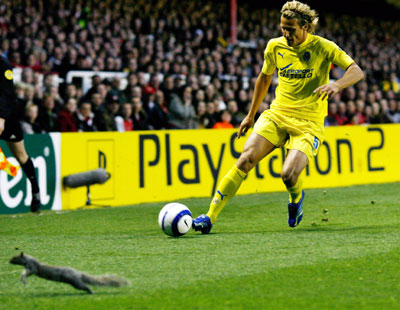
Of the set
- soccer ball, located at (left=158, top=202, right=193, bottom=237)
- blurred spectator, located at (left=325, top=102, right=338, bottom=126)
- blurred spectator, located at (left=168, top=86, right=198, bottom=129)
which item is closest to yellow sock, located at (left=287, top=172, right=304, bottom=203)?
soccer ball, located at (left=158, top=202, right=193, bottom=237)

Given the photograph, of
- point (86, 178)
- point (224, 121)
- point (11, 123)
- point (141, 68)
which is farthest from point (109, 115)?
point (141, 68)

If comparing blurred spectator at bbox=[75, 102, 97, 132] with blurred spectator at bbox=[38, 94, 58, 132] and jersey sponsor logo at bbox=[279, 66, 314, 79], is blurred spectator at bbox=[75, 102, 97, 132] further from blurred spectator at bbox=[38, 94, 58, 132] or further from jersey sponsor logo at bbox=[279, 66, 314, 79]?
jersey sponsor logo at bbox=[279, 66, 314, 79]

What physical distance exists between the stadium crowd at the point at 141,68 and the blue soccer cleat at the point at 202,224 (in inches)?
192

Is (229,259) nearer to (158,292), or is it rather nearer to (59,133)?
(158,292)

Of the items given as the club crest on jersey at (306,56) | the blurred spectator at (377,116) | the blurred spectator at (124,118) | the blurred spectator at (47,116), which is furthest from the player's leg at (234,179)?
the blurred spectator at (377,116)

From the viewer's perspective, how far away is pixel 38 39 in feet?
51.1

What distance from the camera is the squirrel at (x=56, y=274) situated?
14.2 ft

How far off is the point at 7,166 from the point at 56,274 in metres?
5.51

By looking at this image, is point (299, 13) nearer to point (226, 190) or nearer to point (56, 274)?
point (226, 190)

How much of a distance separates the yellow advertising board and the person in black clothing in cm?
153

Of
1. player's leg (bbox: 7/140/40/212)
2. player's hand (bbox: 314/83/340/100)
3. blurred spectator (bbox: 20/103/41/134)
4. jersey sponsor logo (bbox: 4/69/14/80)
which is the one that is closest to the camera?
player's hand (bbox: 314/83/340/100)

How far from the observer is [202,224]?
7.37 metres

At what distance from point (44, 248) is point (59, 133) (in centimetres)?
434

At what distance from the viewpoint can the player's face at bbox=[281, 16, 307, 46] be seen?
719cm
